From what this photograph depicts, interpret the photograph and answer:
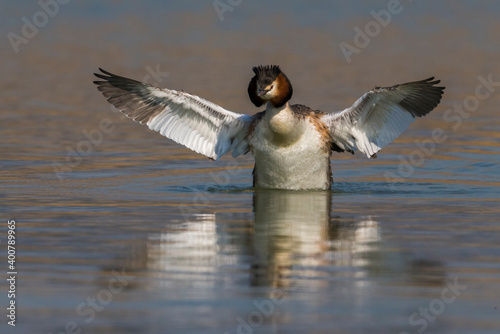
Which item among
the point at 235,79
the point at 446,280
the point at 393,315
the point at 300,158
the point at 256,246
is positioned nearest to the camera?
the point at 393,315

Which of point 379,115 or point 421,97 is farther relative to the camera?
point 379,115

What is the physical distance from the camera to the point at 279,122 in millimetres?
14969

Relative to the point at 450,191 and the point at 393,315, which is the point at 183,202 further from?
the point at 393,315

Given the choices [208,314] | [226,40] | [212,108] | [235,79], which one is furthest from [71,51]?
[208,314]

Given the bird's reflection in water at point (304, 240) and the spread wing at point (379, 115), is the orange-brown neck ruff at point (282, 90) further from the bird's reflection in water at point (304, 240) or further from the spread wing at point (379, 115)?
the bird's reflection in water at point (304, 240)

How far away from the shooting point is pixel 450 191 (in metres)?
15.2

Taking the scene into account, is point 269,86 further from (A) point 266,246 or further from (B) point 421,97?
(A) point 266,246

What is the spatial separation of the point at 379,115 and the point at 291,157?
1391 mm

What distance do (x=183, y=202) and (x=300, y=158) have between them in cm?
191

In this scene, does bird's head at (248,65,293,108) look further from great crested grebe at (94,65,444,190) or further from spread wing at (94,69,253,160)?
spread wing at (94,69,253,160)

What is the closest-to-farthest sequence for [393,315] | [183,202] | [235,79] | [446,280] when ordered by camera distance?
[393,315]
[446,280]
[183,202]
[235,79]

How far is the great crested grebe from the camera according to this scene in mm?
15031

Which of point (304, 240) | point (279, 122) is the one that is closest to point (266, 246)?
point (304, 240)

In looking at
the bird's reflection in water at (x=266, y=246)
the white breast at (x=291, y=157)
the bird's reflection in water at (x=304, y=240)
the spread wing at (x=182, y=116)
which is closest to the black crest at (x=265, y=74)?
the white breast at (x=291, y=157)
